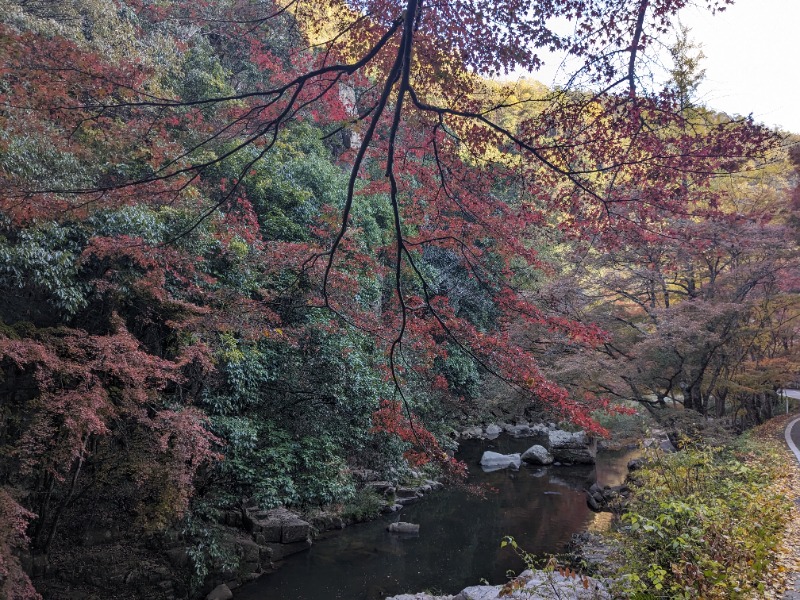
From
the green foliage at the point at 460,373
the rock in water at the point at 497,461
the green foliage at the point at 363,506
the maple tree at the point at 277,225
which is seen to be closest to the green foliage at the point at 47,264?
the maple tree at the point at 277,225

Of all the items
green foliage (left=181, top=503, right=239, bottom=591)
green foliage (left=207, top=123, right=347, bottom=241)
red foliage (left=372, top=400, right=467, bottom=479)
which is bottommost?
green foliage (left=181, top=503, right=239, bottom=591)

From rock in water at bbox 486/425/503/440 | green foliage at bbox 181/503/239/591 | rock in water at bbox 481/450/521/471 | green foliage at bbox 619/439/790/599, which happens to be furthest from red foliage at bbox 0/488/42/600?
rock in water at bbox 486/425/503/440

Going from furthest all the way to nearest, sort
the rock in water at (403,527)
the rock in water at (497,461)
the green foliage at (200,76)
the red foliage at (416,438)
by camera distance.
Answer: the rock in water at (497,461) < the green foliage at (200,76) < the rock in water at (403,527) < the red foliage at (416,438)

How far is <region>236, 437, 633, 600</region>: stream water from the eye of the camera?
7473 millimetres

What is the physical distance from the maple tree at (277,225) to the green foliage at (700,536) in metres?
1.08

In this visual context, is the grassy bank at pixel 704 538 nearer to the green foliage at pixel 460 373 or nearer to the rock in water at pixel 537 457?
the green foliage at pixel 460 373

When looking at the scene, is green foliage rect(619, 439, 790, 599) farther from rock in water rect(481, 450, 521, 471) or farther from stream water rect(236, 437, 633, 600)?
rock in water rect(481, 450, 521, 471)

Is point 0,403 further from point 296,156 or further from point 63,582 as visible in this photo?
point 296,156

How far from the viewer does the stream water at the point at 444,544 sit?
747cm

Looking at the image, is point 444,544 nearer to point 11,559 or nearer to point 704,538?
point 704,538

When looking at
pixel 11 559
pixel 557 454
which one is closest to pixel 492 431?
pixel 557 454

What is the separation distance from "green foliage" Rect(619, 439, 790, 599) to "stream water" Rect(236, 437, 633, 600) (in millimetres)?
3903

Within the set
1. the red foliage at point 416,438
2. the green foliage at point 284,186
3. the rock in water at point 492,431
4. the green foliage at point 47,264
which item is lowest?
the rock in water at point 492,431

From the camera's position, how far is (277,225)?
10406 mm
